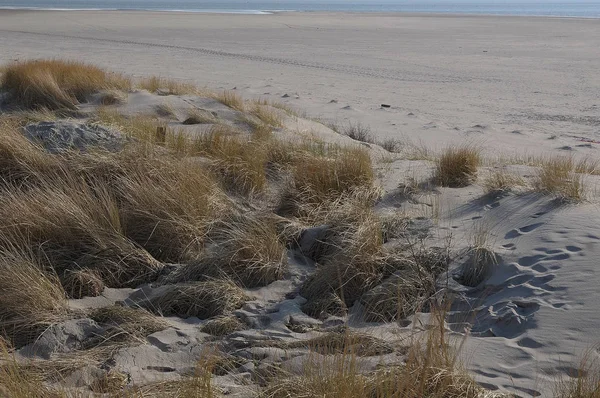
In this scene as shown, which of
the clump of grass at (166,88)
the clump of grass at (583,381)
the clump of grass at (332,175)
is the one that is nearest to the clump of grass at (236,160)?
the clump of grass at (332,175)

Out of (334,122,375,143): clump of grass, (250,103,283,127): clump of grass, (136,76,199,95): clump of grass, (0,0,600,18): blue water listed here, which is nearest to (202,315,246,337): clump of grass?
(250,103,283,127): clump of grass

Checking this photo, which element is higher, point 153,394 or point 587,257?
point 587,257

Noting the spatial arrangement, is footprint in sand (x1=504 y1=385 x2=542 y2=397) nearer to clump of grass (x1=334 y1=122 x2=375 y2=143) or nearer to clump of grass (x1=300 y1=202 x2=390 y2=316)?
clump of grass (x1=300 y1=202 x2=390 y2=316)

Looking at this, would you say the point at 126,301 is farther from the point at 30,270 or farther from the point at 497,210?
A: the point at 497,210

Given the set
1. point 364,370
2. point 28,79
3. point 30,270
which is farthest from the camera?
point 28,79

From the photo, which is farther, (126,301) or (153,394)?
(126,301)

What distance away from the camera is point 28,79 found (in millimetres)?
8914

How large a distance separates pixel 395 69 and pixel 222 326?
48.4ft

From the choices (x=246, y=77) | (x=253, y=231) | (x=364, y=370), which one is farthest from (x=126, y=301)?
(x=246, y=77)

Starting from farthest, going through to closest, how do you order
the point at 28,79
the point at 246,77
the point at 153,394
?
the point at 246,77
the point at 28,79
the point at 153,394

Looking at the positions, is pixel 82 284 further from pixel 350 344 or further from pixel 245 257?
pixel 350 344

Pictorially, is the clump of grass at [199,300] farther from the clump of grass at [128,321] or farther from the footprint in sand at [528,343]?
the footprint in sand at [528,343]

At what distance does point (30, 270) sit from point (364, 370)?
201cm

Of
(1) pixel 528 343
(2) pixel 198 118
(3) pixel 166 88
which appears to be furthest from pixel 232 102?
(1) pixel 528 343
